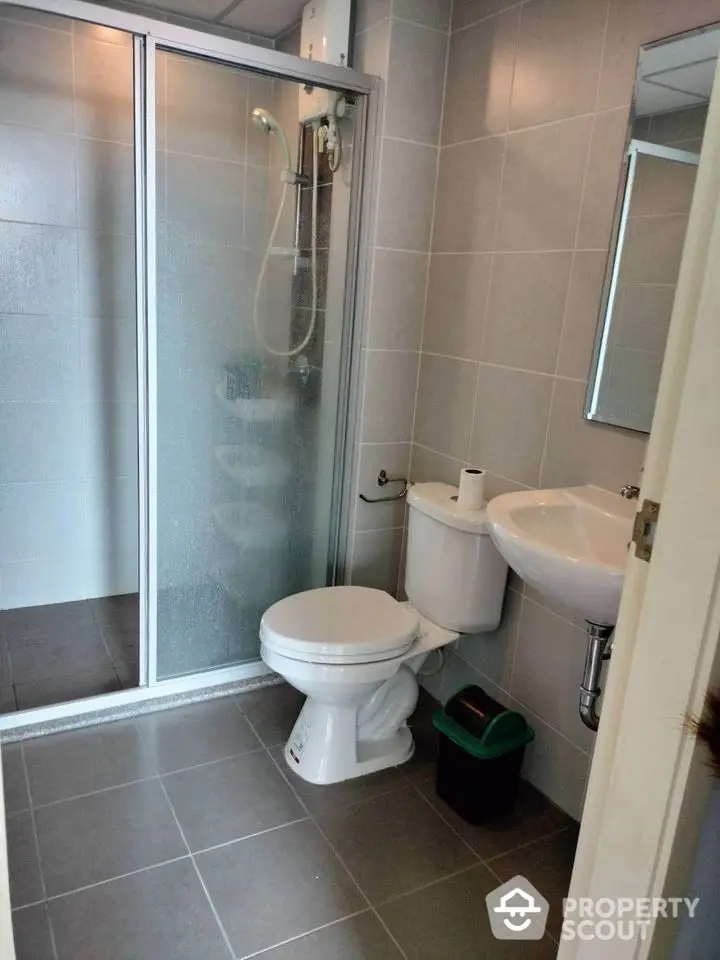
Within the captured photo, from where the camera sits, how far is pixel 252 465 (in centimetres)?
234

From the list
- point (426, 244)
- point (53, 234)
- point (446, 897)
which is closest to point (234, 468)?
point (426, 244)

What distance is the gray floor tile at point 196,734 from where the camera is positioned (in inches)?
83.2

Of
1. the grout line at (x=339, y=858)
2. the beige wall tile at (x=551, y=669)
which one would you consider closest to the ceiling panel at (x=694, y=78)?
the beige wall tile at (x=551, y=669)

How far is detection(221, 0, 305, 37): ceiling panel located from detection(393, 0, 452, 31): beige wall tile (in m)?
0.48

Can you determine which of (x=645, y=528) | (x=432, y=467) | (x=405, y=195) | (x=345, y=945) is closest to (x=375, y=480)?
(x=432, y=467)

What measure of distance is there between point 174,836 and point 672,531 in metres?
1.53

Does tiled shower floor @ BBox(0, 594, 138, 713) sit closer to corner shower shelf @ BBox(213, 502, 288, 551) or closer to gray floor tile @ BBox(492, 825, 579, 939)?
corner shower shelf @ BBox(213, 502, 288, 551)

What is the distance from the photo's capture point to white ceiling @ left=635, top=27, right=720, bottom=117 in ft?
4.93

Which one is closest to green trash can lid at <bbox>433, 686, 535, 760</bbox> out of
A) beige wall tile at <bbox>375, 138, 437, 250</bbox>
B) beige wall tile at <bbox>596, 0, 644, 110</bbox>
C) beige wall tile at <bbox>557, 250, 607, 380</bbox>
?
beige wall tile at <bbox>557, 250, 607, 380</bbox>

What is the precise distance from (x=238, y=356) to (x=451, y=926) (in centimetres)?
162

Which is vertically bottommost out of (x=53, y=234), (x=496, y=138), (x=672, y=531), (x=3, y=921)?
(x=3, y=921)

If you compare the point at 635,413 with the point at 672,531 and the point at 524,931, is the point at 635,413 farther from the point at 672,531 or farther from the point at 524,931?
the point at 524,931

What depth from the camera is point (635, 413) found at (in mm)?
1703

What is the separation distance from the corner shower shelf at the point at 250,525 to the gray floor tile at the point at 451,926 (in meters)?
1.16
